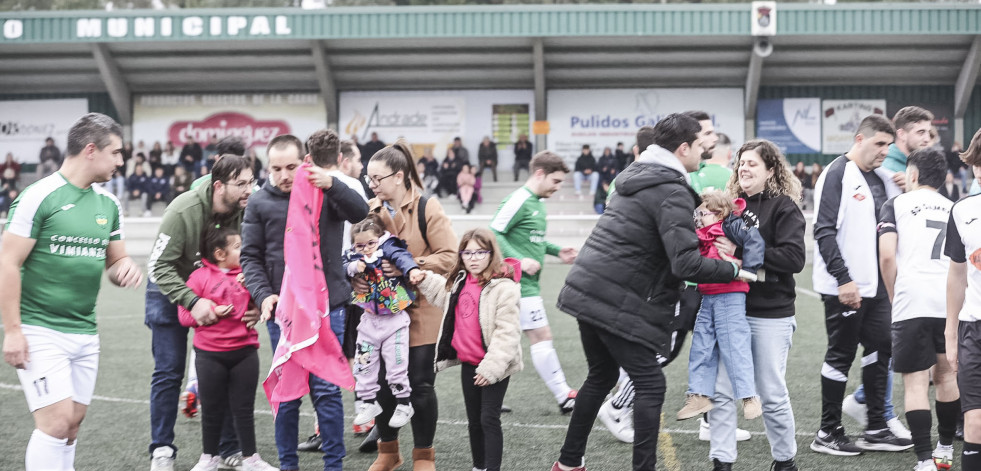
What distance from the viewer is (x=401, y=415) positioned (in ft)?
16.2

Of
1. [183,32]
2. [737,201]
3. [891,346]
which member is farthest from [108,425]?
[183,32]

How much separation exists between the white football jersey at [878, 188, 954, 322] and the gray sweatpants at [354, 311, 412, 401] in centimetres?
254

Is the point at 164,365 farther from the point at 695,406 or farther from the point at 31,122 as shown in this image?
the point at 31,122

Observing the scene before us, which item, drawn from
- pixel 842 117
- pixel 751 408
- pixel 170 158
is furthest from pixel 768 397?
pixel 842 117

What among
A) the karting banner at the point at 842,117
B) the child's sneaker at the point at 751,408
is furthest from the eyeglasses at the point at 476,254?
the karting banner at the point at 842,117

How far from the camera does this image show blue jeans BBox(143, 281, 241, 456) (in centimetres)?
522

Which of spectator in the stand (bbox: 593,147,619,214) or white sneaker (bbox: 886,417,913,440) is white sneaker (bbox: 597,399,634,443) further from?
spectator in the stand (bbox: 593,147,619,214)

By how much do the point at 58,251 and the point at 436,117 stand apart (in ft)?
75.0

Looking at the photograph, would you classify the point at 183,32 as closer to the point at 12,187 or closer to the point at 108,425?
the point at 12,187

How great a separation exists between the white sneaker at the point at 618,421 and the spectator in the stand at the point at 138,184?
19635 mm

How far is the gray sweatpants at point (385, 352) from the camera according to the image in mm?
4965

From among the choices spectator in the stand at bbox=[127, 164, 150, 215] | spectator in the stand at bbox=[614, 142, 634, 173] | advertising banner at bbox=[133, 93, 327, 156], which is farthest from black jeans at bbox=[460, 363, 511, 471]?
advertising banner at bbox=[133, 93, 327, 156]

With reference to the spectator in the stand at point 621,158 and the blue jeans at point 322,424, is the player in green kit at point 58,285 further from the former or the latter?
the spectator in the stand at point 621,158

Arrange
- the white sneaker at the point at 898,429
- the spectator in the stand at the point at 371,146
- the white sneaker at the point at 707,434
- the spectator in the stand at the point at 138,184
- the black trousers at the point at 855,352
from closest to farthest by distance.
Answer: the black trousers at the point at 855,352, the white sneaker at the point at 898,429, the white sneaker at the point at 707,434, the spectator in the stand at the point at 138,184, the spectator in the stand at the point at 371,146
